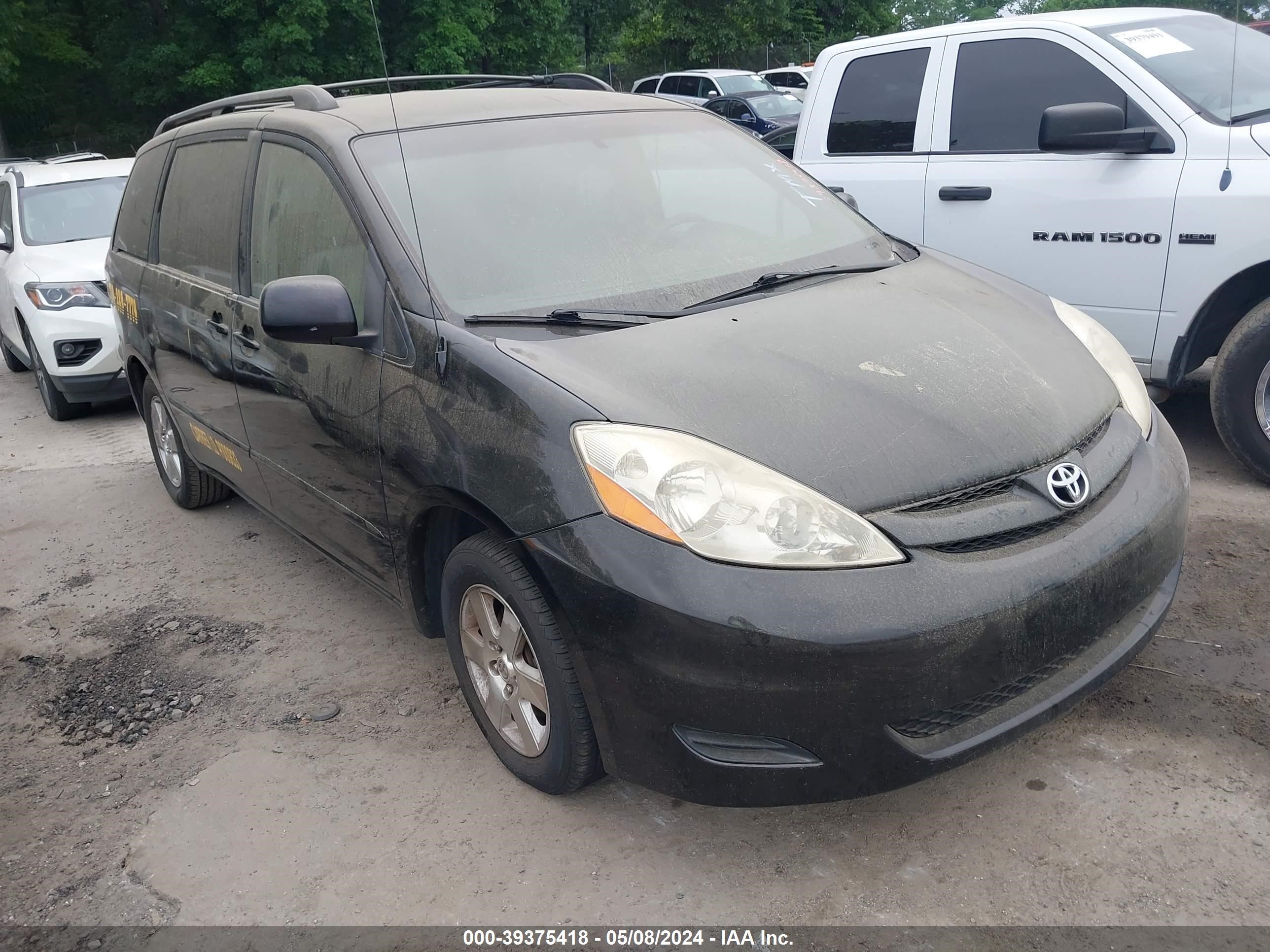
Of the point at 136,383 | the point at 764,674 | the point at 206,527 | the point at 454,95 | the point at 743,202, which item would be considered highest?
the point at 454,95

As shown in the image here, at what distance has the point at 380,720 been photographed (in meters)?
3.40

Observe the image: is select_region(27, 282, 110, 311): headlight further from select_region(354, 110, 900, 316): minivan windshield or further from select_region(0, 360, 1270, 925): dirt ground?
select_region(354, 110, 900, 316): minivan windshield

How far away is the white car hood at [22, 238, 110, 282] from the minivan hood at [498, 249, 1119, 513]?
599 cm

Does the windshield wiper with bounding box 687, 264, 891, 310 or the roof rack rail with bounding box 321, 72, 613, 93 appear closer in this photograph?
the windshield wiper with bounding box 687, 264, 891, 310

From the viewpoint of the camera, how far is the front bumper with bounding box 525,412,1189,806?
221cm

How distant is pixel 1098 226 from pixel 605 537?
340cm

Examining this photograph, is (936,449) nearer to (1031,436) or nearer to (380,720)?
(1031,436)

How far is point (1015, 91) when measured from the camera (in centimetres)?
505

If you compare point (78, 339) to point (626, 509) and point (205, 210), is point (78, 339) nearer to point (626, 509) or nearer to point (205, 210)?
point (205, 210)

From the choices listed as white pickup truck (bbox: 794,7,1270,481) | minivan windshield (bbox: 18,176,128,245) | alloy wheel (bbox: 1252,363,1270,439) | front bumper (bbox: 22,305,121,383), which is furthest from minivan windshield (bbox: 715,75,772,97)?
alloy wheel (bbox: 1252,363,1270,439)

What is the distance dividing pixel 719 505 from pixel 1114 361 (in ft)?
5.21

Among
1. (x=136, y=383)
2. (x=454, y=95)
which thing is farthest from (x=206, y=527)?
(x=454, y=95)

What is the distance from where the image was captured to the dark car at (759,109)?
19234 mm

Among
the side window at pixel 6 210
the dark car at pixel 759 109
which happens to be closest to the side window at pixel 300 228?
the side window at pixel 6 210
